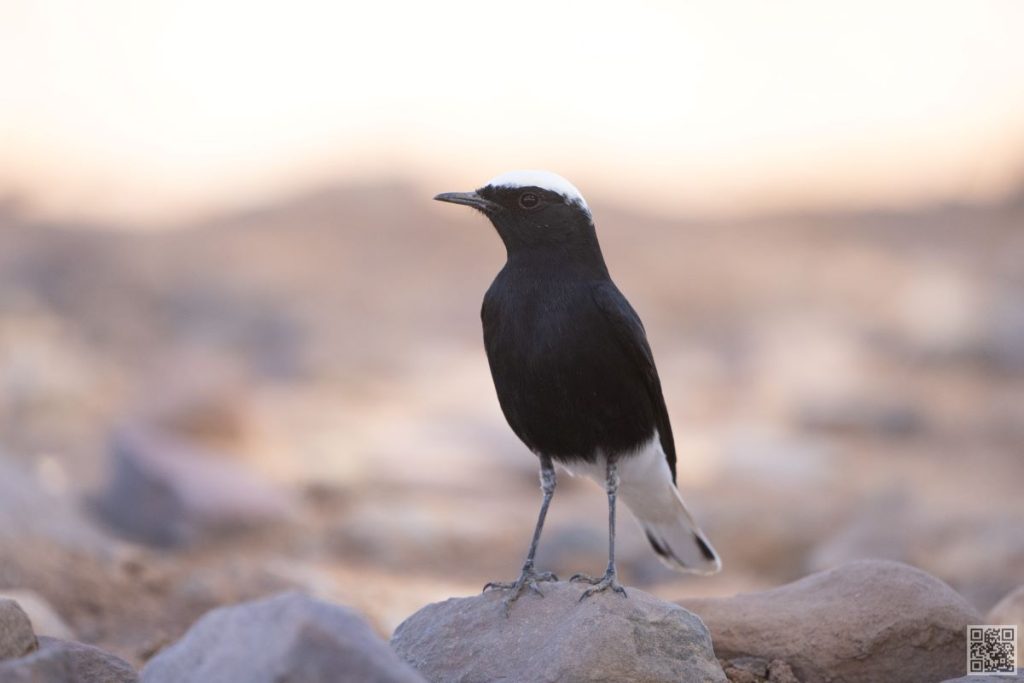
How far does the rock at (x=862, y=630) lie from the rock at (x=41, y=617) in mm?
3442

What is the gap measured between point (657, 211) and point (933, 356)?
1029 cm

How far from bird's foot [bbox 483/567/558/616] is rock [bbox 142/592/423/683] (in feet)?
5.32

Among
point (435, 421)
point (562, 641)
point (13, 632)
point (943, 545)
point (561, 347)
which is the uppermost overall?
point (561, 347)

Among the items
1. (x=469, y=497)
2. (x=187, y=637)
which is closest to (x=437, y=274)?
(x=469, y=497)

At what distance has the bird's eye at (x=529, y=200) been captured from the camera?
603 cm

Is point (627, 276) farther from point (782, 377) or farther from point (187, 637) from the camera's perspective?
point (187, 637)

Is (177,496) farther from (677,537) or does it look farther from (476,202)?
(476,202)

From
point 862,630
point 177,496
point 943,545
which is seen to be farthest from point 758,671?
point 177,496

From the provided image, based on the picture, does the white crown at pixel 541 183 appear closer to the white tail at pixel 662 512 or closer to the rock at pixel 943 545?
Result: the white tail at pixel 662 512

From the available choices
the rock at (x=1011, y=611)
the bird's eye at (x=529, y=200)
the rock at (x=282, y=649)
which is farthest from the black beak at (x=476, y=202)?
the rock at (x=1011, y=611)

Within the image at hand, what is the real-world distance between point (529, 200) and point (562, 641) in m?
2.18

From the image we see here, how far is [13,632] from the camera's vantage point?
4398 millimetres

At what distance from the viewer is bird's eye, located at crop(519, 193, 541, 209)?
6.03 m

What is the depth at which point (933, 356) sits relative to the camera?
21453 mm
